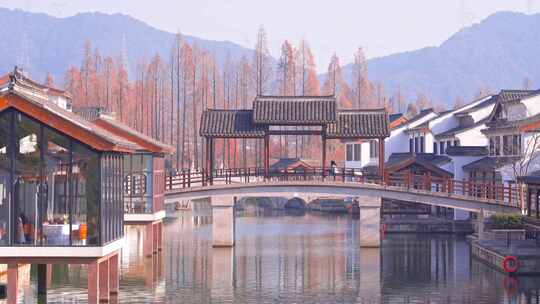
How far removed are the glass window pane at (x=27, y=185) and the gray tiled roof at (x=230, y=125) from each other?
29590mm

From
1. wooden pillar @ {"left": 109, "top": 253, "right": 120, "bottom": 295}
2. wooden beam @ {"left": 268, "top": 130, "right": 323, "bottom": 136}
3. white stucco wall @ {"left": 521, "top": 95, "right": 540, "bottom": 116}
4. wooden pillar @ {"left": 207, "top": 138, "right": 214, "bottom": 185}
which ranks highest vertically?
white stucco wall @ {"left": 521, "top": 95, "right": 540, "bottom": 116}

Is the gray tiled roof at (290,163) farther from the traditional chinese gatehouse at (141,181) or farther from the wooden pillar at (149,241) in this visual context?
the traditional chinese gatehouse at (141,181)

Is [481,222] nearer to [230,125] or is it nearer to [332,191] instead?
[332,191]

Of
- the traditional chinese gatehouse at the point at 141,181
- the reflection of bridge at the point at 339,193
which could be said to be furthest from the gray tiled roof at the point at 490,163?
the traditional chinese gatehouse at the point at 141,181

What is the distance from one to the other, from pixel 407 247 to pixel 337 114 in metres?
8.99

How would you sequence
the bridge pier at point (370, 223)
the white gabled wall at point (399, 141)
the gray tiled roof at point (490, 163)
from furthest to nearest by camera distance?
the white gabled wall at point (399, 141)
the gray tiled roof at point (490, 163)
the bridge pier at point (370, 223)

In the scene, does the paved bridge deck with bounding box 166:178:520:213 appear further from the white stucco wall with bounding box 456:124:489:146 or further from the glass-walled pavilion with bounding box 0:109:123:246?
the glass-walled pavilion with bounding box 0:109:123:246

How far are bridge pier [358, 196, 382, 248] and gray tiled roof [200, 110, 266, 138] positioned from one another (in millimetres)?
7607

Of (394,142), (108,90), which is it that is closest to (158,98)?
(108,90)

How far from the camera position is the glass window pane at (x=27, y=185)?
3484cm

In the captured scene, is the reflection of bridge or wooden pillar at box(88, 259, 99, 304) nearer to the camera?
wooden pillar at box(88, 259, 99, 304)

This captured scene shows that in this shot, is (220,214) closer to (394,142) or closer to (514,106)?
(514,106)

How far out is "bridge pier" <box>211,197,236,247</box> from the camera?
62.6m

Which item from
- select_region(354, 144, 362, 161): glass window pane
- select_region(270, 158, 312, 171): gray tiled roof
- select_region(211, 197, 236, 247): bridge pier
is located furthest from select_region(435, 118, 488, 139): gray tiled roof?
select_region(211, 197, 236, 247): bridge pier
